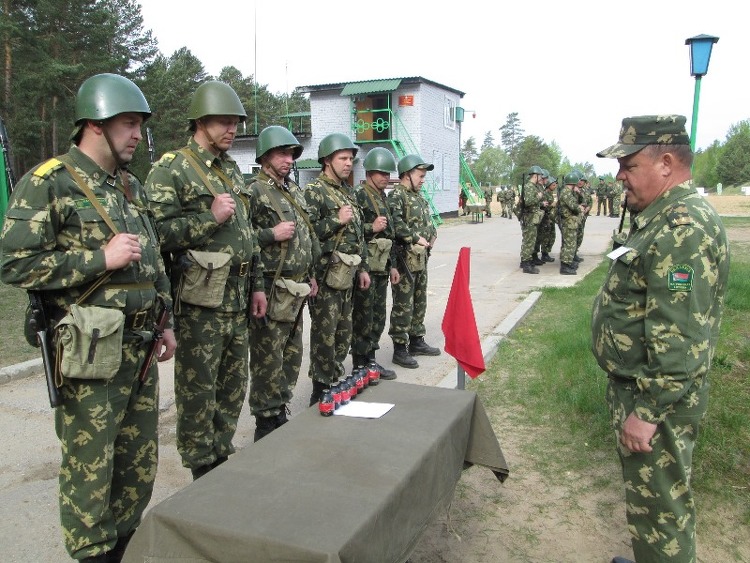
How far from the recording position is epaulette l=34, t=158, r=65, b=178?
2.52m

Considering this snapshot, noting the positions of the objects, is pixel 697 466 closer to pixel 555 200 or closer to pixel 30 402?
pixel 30 402

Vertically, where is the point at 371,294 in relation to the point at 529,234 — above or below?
below

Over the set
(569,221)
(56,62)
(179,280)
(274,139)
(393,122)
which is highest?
(56,62)

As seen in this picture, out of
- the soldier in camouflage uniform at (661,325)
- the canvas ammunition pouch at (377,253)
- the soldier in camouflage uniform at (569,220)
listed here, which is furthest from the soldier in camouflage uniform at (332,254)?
the soldier in camouflage uniform at (569,220)

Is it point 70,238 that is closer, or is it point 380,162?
point 70,238

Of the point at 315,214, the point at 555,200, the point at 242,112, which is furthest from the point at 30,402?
the point at 555,200

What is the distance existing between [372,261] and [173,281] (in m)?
2.62

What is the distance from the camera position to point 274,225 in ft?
14.1

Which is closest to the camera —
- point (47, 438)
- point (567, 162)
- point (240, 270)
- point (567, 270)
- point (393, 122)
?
point (240, 270)

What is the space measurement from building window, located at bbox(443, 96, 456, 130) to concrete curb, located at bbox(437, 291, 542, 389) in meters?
22.3

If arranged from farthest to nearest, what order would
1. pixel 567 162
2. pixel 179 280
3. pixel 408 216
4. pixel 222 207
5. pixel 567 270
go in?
pixel 567 162 < pixel 567 270 < pixel 408 216 < pixel 179 280 < pixel 222 207

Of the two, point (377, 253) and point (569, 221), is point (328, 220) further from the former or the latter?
point (569, 221)

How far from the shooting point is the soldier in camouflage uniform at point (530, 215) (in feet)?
41.7

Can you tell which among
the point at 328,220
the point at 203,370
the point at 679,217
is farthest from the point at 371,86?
the point at 679,217
